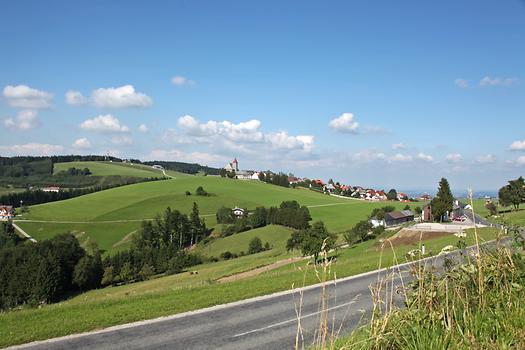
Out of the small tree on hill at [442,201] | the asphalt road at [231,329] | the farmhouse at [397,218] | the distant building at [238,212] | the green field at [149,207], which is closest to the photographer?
the asphalt road at [231,329]

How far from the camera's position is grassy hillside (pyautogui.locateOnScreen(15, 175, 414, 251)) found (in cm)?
11906

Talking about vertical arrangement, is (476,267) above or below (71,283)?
above

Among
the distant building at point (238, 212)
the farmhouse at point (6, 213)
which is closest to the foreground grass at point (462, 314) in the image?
the distant building at point (238, 212)

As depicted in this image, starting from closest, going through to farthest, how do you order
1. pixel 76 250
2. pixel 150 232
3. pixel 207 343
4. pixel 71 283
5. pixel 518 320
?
pixel 518 320 → pixel 207 343 → pixel 71 283 → pixel 76 250 → pixel 150 232

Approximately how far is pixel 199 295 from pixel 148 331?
4.62 meters

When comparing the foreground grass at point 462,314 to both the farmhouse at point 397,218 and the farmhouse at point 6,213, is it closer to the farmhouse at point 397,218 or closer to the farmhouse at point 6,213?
the farmhouse at point 397,218

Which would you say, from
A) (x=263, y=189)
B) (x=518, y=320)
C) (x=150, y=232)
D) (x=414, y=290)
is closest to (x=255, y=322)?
(x=414, y=290)

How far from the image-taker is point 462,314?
15.6 feet

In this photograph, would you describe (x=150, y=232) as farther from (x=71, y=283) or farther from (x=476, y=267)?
(x=476, y=267)

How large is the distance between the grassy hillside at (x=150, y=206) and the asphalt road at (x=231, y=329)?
87.0 metres

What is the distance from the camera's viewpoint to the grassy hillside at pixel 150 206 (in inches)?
4688

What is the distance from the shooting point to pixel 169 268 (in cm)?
9075

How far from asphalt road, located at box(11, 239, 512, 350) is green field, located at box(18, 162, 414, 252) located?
3467 inches

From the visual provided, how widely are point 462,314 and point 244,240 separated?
102 meters
